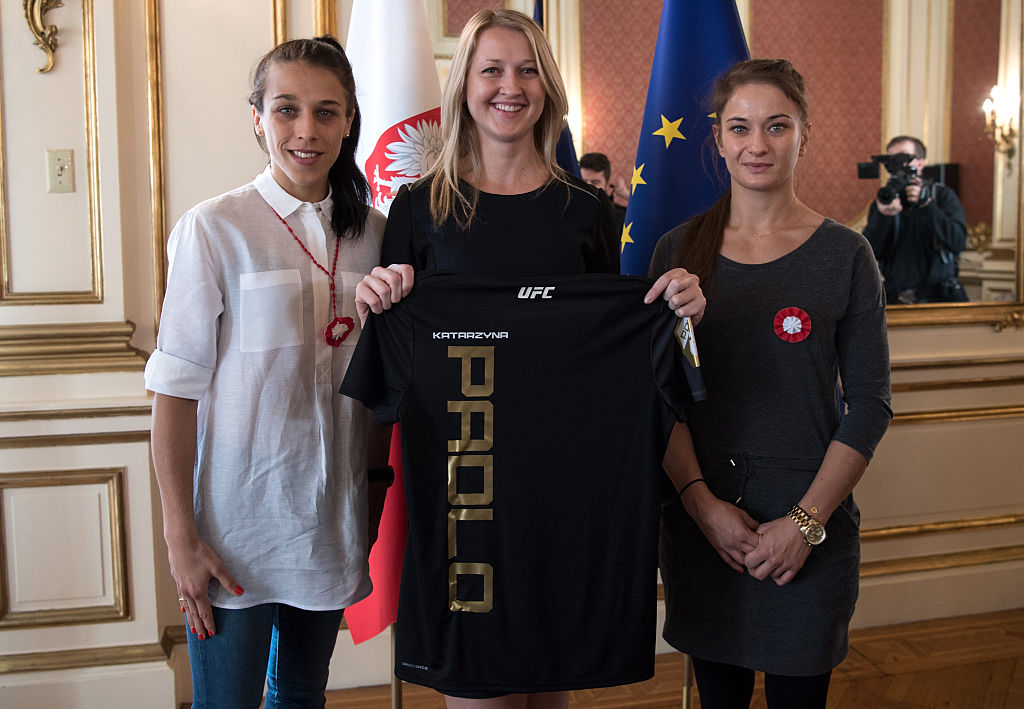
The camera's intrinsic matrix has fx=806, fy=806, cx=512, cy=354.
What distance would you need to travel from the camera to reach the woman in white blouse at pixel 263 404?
1201 mm

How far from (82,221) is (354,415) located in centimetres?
141

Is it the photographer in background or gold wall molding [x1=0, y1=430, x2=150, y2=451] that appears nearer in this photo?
gold wall molding [x1=0, y1=430, x2=150, y2=451]

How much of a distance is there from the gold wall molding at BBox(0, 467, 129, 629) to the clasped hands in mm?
1704

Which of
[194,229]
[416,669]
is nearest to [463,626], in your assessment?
[416,669]

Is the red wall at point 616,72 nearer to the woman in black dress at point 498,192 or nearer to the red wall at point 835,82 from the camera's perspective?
the red wall at point 835,82

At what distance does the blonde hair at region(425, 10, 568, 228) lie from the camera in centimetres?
134

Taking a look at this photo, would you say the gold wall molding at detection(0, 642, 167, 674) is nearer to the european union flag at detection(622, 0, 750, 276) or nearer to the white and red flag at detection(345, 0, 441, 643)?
the white and red flag at detection(345, 0, 441, 643)

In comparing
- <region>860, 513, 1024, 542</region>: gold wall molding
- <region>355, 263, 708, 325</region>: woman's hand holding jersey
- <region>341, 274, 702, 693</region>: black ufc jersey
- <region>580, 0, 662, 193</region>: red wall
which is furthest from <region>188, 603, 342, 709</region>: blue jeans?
<region>860, 513, 1024, 542</region>: gold wall molding

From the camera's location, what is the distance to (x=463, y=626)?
1.26 meters

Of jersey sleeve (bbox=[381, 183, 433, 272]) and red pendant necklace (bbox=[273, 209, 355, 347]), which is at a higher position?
jersey sleeve (bbox=[381, 183, 433, 272])

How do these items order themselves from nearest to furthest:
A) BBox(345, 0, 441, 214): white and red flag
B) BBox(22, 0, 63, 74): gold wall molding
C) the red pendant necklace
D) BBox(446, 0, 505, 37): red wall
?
the red pendant necklace → BBox(345, 0, 441, 214): white and red flag → BBox(22, 0, 63, 74): gold wall molding → BBox(446, 0, 505, 37): red wall

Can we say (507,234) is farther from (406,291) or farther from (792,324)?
(792,324)

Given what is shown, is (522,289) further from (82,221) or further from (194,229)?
(82,221)

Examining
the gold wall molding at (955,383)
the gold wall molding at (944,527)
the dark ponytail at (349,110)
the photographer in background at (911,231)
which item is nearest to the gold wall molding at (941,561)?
the gold wall molding at (944,527)
